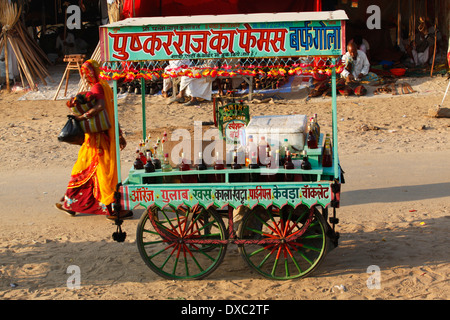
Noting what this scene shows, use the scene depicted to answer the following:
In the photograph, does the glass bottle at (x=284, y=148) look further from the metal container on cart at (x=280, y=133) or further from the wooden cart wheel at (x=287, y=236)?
the wooden cart wheel at (x=287, y=236)

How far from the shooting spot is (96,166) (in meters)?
6.52

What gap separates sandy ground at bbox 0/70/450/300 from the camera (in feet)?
15.8

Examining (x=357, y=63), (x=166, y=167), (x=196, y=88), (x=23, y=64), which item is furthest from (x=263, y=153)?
(x=23, y=64)

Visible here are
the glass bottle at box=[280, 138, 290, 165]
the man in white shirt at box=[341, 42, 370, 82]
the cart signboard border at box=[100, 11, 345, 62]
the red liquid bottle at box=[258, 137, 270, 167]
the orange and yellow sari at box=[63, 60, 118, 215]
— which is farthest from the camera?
the man in white shirt at box=[341, 42, 370, 82]

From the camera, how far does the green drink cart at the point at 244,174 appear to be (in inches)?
175

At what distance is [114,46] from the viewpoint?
4.53 m

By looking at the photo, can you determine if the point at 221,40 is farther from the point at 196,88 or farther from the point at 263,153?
the point at 196,88

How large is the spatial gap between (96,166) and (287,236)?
2.66 metres

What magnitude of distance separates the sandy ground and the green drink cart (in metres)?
0.26

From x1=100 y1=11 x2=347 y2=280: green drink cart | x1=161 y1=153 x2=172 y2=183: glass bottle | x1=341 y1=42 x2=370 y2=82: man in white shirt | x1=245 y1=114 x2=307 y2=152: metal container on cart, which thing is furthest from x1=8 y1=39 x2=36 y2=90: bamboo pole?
x1=245 y1=114 x2=307 y2=152: metal container on cart

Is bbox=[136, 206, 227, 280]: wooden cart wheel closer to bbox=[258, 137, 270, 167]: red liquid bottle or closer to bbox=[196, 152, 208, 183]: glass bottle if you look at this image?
bbox=[196, 152, 208, 183]: glass bottle

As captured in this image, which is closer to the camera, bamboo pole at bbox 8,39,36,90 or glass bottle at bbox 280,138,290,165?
glass bottle at bbox 280,138,290,165

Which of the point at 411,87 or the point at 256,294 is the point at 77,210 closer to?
the point at 256,294

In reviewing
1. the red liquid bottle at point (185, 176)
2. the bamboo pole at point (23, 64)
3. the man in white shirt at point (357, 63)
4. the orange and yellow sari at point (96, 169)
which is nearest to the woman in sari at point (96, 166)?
the orange and yellow sari at point (96, 169)
